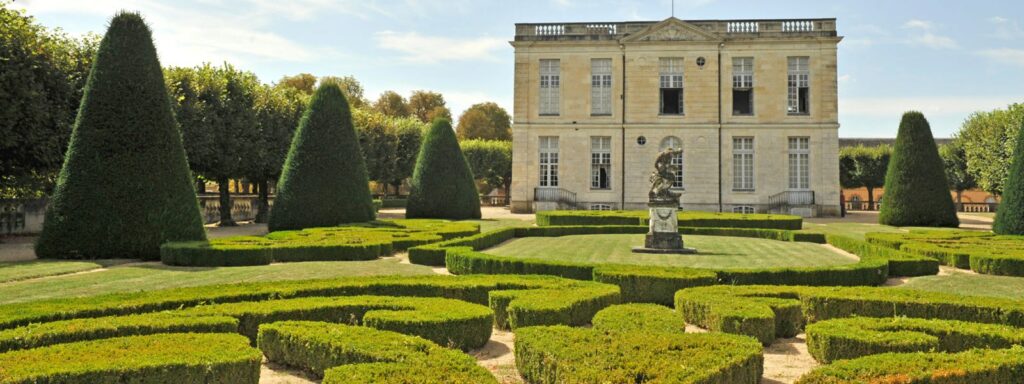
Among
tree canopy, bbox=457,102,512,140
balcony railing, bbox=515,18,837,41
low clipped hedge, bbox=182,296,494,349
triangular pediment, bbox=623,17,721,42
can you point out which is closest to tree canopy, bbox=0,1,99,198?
low clipped hedge, bbox=182,296,494,349

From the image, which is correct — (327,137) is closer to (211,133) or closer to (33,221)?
(211,133)

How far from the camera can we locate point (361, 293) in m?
9.24

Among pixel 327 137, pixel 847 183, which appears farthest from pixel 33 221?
pixel 847 183

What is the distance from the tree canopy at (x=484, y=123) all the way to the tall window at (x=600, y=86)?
108 ft

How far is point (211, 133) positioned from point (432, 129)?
8.44 meters

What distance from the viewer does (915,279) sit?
12336mm

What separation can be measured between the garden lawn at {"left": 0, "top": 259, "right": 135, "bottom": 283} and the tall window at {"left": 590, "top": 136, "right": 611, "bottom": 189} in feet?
88.7

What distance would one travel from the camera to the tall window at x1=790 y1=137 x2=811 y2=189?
37219 mm

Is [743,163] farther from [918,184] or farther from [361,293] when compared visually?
[361,293]

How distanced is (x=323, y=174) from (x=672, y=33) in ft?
75.9

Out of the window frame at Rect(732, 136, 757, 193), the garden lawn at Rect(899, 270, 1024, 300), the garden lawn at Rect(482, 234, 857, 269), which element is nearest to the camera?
the garden lawn at Rect(899, 270, 1024, 300)

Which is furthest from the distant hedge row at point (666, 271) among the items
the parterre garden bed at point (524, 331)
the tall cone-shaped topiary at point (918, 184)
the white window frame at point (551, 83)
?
the white window frame at point (551, 83)

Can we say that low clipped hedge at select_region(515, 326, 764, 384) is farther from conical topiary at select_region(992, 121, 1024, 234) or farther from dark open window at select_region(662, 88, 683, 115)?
dark open window at select_region(662, 88, 683, 115)

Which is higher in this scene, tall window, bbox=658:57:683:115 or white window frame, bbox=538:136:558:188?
tall window, bbox=658:57:683:115
